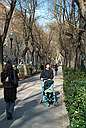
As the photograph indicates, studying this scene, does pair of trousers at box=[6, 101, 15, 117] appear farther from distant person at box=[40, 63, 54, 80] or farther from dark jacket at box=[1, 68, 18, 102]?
distant person at box=[40, 63, 54, 80]

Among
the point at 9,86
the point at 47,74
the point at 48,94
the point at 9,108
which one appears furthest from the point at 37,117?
the point at 47,74

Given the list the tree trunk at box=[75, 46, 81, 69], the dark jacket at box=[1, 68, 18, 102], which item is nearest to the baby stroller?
the dark jacket at box=[1, 68, 18, 102]

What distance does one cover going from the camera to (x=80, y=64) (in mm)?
30109

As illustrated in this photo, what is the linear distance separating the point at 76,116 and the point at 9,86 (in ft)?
19.8

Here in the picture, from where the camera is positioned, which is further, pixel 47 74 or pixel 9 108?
pixel 47 74

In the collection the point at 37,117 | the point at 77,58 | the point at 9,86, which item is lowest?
the point at 37,117

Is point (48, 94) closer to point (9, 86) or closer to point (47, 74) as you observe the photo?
point (47, 74)

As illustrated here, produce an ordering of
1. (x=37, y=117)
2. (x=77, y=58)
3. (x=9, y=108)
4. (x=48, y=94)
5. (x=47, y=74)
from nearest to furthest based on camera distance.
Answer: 1. (x=9, y=108)
2. (x=37, y=117)
3. (x=48, y=94)
4. (x=47, y=74)
5. (x=77, y=58)

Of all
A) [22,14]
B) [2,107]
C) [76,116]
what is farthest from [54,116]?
[22,14]

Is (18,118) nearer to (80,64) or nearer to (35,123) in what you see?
(35,123)

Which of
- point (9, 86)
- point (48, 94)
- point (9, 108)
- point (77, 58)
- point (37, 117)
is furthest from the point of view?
point (77, 58)

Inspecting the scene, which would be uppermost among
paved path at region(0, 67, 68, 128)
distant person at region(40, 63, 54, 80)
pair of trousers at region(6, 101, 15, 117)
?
distant person at region(40, 63, 54, 80)

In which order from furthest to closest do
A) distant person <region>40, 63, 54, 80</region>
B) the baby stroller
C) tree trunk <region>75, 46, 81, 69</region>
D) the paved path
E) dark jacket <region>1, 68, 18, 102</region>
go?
1. tree trunk <region>75, 46, 81, 69</region>
2. distant person <region>40, 63, 54, 80</region>
3. the baby stroller
4. dark jacket <region>1, 68, 18, 102</region>
5. the paved path

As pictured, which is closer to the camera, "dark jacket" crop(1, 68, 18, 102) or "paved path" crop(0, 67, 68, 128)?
"paved path" crop(0, 67, 68, 128)
